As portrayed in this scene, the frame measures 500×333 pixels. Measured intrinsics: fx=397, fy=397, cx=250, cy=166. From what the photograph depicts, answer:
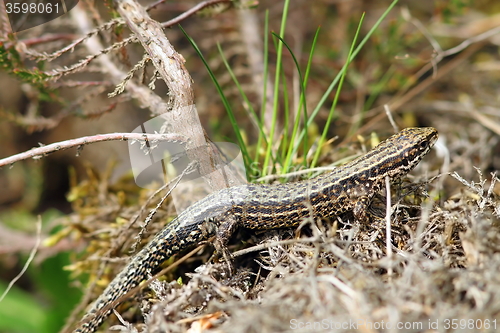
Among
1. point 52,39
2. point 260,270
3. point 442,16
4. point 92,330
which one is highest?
point 52,39

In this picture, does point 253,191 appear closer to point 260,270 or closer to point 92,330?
point 260,270

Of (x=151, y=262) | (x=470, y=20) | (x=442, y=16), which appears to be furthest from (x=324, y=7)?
(x=151, y=262)

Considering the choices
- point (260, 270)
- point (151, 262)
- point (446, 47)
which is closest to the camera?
point (260, 270)

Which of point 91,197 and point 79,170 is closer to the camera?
point 91,197

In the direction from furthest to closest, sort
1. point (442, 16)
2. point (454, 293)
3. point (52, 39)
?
point (442, 16), point (52, 39), point (454, 293)

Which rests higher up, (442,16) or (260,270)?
(442,16)

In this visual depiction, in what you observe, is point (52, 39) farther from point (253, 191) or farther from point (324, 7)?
point (324, 7)
